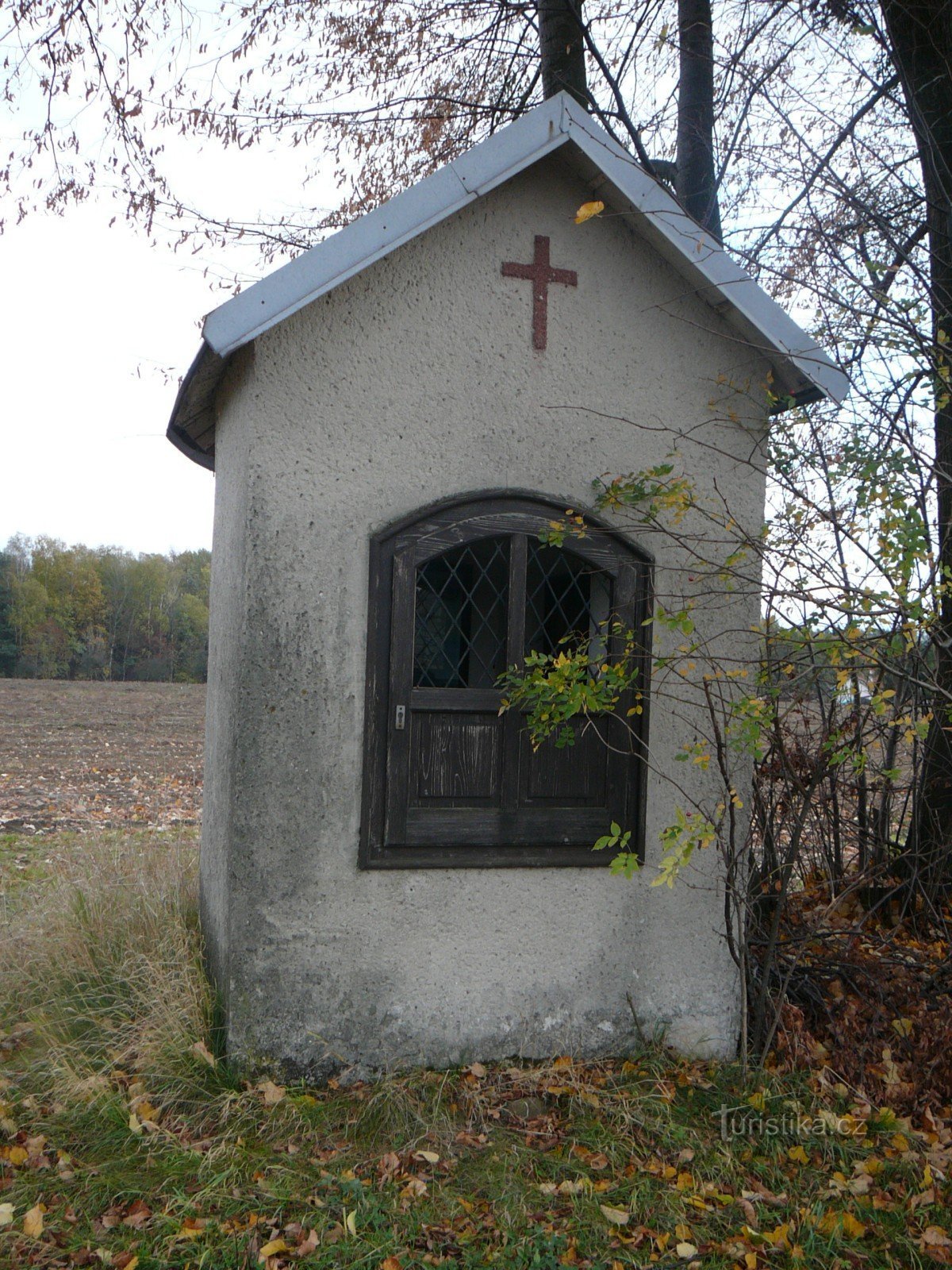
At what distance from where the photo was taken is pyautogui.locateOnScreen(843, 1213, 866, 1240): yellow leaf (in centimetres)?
358

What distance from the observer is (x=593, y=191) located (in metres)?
4.84

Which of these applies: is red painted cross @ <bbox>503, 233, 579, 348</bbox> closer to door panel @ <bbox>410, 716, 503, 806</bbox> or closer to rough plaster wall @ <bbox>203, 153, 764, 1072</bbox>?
rough plaster wall @ <bbox>203, 153, 764, 1072</bbox>

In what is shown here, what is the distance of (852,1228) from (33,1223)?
283cm

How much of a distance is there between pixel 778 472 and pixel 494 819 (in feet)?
7.89

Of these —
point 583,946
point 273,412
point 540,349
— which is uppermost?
point 540,349

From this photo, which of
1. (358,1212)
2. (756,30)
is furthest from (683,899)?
(756,30)

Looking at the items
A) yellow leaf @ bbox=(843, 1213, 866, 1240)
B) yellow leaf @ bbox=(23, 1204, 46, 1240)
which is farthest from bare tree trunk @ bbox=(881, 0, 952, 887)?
yellow leaf @ bbox=(23, 1204, 46, 1240)

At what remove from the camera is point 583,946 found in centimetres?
477

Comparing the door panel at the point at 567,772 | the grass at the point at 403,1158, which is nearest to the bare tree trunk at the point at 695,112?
the door panel at the point at 567,772

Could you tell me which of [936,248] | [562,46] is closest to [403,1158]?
[936,248]

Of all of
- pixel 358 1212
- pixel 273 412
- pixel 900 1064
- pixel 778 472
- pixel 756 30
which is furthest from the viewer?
pixel 756 30

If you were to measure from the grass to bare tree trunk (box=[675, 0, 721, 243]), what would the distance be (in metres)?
7.56

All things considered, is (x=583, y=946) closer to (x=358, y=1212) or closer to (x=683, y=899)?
(x=683, y=899)

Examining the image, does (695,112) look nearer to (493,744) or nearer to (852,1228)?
(493,744)
